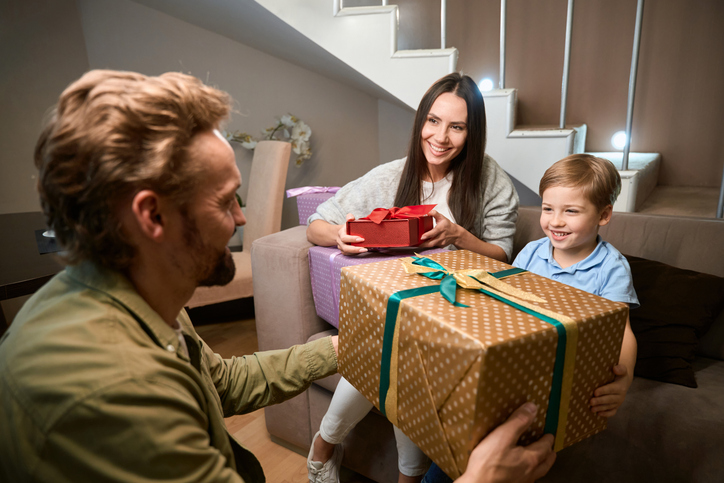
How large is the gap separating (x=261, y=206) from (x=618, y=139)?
6.54 feet

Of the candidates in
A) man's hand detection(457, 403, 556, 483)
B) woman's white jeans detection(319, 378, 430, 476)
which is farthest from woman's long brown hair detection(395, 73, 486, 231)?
man's hand detection(457, 403, 556, 483)

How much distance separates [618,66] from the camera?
2.29 meters

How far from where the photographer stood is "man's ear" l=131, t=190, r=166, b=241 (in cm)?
52

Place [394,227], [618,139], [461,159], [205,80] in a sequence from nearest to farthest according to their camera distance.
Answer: [394,227], [461,159], [618,139], [205,80]

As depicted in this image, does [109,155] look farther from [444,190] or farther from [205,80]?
[205,80]

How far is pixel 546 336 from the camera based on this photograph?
55 cm

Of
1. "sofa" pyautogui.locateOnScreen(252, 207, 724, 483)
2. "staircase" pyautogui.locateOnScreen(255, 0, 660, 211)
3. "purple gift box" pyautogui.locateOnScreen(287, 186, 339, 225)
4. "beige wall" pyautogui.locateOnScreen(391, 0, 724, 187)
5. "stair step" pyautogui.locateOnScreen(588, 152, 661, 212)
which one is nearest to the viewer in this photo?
"sofa" pyautogui.locateOnScreen(252, 207, 724, 483)

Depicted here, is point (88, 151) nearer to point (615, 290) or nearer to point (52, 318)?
point (52, 318)

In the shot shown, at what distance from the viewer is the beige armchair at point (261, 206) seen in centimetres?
215

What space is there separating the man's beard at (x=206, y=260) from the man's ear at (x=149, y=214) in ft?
0.12

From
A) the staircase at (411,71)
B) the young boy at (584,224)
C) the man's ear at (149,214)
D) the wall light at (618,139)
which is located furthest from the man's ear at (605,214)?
the wall light at (618,139)

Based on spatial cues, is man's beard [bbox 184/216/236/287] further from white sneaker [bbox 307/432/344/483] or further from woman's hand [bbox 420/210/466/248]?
white sneaker [bbox 307/432/344/483]

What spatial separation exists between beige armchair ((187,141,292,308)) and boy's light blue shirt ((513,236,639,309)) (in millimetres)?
1398

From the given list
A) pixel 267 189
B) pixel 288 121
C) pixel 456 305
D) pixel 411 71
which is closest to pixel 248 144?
pixel 288 121
